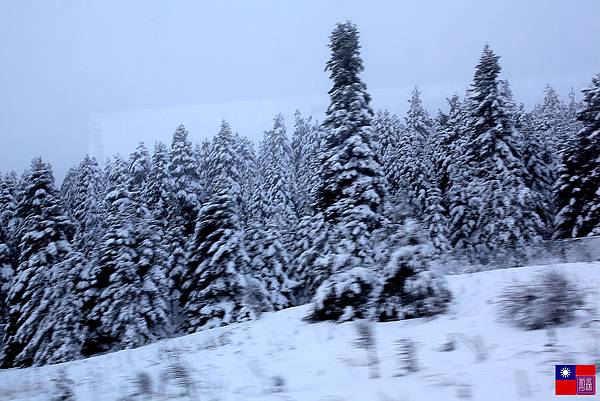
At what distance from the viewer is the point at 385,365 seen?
6.07 metres

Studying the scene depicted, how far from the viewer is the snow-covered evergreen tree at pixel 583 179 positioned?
28656 mm

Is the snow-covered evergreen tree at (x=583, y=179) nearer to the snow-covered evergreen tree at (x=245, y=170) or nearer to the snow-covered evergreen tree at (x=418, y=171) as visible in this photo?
the snow-covered evergreen tree at (x=418, y=171)

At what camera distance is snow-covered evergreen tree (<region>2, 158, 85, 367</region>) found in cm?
2588

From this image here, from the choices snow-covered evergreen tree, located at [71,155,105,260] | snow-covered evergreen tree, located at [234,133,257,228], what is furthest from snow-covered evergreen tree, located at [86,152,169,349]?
snow-covered evergreen tree, located at [234,133,257,228]

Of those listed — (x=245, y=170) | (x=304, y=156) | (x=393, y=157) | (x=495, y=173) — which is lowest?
(x=495, y=173)

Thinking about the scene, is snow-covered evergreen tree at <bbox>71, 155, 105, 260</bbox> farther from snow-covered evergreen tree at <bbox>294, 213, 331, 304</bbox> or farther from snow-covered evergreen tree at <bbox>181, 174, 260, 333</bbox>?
snow-covered evergreen tree at <bbox>294, 213, 331, 304</bbox>

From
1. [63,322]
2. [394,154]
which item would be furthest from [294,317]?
[394,154]

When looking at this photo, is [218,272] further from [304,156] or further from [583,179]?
[304,156]

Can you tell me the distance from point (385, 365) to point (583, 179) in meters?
28.5

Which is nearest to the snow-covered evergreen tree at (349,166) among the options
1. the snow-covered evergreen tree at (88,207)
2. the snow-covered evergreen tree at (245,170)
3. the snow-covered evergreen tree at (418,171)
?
the snow-covered evergreen tree at (418,171)

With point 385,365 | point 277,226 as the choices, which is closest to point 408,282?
point 385,365

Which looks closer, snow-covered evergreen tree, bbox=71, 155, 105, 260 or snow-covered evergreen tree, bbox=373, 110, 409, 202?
snow-covered evergreen tree, bbox=373, 110, 409, 202

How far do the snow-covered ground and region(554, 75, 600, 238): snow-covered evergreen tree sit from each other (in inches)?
835

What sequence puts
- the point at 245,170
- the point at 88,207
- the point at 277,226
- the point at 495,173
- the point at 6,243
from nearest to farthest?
the point at 495,173, the point at 277,226, the point at 6,243, the point at 88,207, the point at 245,170
